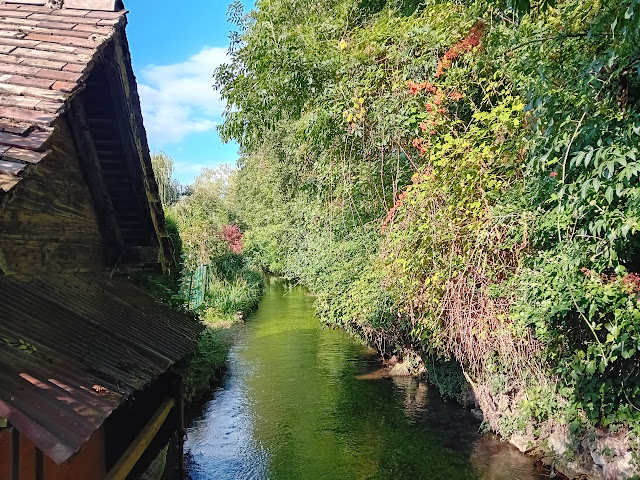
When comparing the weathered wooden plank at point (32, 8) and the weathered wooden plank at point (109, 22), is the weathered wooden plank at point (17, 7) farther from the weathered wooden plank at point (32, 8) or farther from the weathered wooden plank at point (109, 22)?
the weathered wooden plank at point (109, 22)

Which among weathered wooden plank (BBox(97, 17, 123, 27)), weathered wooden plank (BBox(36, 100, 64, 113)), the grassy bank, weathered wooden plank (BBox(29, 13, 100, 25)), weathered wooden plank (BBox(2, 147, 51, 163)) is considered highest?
weathered wooden plank (BBox(29, 13, 100, 25))

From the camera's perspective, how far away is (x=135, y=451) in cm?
432

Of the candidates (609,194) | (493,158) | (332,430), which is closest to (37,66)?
(609,194)

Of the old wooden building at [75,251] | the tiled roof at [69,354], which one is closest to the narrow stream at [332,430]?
the old wooden building at [75,251]

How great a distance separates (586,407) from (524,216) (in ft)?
8.96

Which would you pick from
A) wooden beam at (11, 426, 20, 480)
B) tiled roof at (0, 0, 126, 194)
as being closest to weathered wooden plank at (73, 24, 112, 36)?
tiled roof at (0, 0, 126, 194)

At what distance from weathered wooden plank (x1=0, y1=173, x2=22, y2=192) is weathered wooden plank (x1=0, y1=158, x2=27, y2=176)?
20 millimetres

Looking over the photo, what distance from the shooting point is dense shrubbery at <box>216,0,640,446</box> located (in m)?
4.63

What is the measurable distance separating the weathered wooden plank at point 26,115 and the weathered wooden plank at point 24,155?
29cm

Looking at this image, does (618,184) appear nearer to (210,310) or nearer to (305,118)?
(305,118)

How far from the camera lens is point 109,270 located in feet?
17.2

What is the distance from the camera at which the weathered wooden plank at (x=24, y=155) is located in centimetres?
219

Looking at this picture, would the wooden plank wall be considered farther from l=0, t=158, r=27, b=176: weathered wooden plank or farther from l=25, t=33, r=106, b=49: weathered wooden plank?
l=0, t=158, r=27, b=176: weathered wooden plank

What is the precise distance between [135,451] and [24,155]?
124 inches
